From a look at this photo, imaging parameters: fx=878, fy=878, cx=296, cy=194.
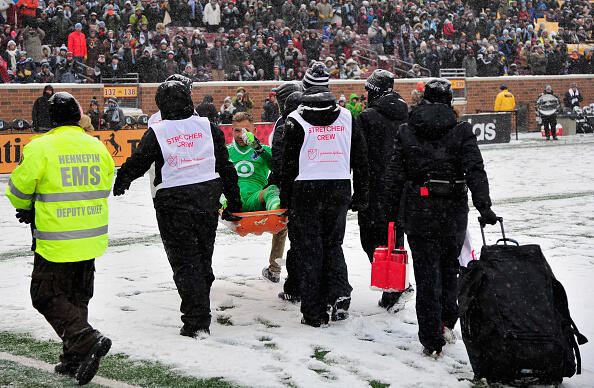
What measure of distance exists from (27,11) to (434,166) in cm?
2101

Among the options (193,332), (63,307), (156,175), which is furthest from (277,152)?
(63,307)

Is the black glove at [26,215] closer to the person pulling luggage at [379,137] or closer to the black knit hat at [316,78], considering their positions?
the black knit hat at [316,78]

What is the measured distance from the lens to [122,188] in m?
6.07

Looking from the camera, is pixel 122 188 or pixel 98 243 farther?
pixel 122 188

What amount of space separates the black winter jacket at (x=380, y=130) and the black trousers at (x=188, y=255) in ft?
5.13

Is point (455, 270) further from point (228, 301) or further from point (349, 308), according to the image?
point (228, 301)

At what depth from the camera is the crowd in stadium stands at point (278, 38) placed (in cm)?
2434

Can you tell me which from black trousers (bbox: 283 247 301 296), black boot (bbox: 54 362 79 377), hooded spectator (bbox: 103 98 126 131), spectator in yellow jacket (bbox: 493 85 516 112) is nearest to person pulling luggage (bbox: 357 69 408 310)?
black trousers (bbox: 283 247 301 296)

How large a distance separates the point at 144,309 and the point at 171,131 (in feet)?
5.32

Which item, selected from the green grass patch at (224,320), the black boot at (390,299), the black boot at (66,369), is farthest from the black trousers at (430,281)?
the black boot at (66,369)

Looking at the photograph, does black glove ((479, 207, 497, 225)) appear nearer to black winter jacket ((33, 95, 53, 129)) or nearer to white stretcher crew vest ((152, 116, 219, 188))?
white stretcher crew vest ((152, 116, 219, 188))

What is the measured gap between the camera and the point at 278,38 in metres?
28.7

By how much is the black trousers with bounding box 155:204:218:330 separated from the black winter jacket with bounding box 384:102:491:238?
55.6 inches

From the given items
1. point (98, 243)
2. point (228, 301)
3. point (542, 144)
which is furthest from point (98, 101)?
point (98, 243)
